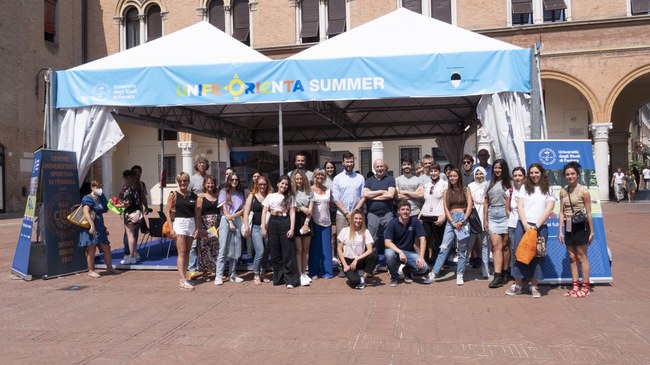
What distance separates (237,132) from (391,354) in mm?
11052

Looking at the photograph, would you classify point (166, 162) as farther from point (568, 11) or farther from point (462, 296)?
point (462, 296)

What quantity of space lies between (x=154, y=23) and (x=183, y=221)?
20392mm

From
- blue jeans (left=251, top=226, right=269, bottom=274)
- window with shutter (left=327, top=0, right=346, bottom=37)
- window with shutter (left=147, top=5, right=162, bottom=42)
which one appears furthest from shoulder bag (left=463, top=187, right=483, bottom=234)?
window with shutter (left=147, top=5, right=162, bottom=42)

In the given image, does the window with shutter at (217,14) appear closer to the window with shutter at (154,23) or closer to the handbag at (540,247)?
the window with shutter at (154,23)

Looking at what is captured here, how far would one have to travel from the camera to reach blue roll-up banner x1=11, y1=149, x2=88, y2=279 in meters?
7.92

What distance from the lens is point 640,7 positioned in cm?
1972

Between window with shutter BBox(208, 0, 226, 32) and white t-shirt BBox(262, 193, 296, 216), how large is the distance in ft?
60.8

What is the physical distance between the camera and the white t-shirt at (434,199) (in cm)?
766

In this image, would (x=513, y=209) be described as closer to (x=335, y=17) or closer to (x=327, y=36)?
(x=327, y=36)

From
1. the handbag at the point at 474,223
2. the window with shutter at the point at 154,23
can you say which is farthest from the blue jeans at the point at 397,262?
the window with shutter at the point at 154,23

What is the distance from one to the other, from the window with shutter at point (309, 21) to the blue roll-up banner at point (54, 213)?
52.9ft

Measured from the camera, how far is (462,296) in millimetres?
6672

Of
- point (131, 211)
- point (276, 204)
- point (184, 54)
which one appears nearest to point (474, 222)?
point (276, 204)

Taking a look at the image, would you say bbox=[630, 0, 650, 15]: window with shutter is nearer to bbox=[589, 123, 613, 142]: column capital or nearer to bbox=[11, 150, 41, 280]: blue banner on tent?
bbox=[589, 123, 613, 142]: column capital
